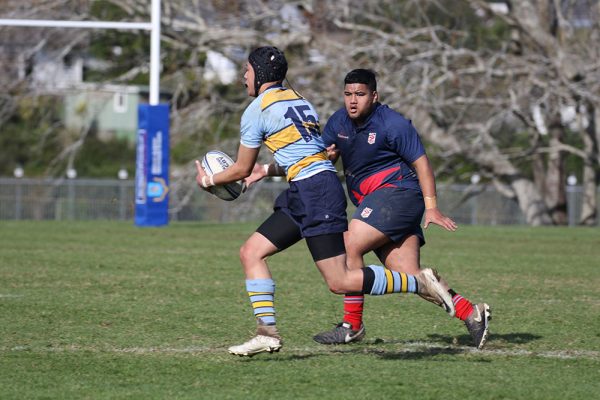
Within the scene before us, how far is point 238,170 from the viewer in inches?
261

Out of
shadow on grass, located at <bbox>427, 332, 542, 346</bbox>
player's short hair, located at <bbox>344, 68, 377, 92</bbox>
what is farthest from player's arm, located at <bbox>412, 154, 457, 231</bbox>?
shadow on grass, located at <bbox>427, 332, 542, 346</bbox>

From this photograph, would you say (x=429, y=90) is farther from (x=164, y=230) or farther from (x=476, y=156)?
(x=164, y=230)

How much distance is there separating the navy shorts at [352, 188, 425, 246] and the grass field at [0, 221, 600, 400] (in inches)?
31.2

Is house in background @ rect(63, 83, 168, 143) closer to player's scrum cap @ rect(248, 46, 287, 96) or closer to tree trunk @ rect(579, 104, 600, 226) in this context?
tree trunk @ rect(579, 104, 600, 226)

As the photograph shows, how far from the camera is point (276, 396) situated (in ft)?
18.3

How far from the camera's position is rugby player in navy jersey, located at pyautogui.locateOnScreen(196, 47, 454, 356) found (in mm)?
6555

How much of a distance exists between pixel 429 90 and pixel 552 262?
479 inches

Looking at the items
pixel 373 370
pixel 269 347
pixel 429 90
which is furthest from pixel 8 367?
pixel 429 90

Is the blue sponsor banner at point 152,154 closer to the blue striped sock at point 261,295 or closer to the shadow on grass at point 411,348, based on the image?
the shadow on grass at point 411,348

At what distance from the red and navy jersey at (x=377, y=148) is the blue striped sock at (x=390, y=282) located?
0.80 m

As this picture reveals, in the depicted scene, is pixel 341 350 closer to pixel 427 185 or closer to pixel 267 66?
pixel 427 185

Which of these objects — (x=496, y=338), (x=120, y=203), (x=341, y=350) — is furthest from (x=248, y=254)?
(x=120, y=203)

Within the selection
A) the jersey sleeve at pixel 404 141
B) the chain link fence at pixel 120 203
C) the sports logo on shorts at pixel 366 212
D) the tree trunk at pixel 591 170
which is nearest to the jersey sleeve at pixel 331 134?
the jersey sleeve at pixel 404 141

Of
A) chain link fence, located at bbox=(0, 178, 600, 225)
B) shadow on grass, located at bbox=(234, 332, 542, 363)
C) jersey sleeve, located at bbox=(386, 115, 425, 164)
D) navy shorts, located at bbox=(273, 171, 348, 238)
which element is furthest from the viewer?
chain link fence, located at bbox=(0, 178, 600, 225)
